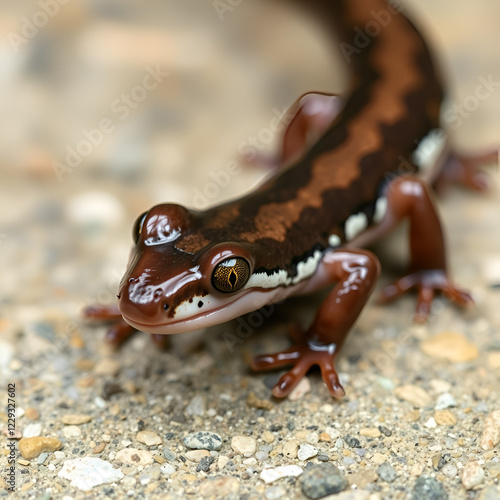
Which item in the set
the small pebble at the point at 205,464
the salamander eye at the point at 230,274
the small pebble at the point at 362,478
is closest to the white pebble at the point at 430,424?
the small pebble at the point at 362,478

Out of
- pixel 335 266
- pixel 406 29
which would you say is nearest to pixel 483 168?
pixel 406 29

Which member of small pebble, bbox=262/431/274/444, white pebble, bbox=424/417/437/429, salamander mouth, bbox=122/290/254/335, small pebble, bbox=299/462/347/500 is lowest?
white pebble, bbox=424/417/437/429

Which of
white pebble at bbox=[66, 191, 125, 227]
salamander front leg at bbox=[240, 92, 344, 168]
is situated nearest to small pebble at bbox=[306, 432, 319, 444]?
white pebble at bbox=[66, 191, 125, 227]

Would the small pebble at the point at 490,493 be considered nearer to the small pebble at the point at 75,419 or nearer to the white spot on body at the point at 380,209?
the white spot on body at the point at 380,209

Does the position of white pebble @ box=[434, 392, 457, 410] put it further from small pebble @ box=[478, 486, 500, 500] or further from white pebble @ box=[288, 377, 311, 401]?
white pebble @ box=[288, 377, 311, 401]

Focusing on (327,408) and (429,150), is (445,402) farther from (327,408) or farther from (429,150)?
(429,150)

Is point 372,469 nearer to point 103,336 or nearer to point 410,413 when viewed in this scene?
point 410,413

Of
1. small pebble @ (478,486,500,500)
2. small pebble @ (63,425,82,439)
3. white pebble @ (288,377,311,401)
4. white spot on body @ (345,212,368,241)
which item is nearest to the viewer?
small pebble @ (478,486,500,500)
